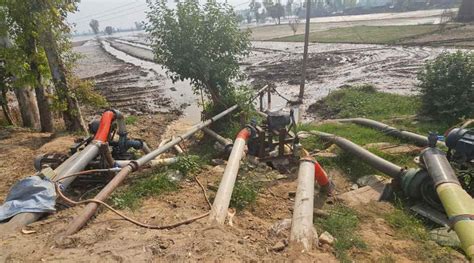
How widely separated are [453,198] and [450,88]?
6.65 meters

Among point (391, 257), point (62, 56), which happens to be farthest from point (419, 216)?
point (62, 56)

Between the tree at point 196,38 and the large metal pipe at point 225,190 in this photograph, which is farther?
the tree at point 196,38

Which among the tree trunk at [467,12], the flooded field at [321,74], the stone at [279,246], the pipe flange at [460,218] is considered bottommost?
the flooded field at [321,74]

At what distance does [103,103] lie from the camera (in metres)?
10.0

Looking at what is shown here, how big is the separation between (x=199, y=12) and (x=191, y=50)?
1.03 m

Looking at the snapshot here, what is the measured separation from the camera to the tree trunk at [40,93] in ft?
29.9

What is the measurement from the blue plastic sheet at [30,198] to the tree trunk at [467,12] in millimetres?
44829

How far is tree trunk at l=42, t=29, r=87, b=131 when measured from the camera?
8375mm

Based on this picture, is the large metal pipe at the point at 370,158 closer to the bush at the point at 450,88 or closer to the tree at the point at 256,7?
the bush at the point at 450,88

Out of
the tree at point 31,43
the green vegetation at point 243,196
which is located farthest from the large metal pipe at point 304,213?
the tree at point 31,43

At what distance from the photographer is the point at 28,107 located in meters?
10.9

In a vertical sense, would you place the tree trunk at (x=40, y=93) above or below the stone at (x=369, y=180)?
above

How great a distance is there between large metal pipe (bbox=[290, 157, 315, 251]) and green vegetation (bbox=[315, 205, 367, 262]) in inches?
14.4

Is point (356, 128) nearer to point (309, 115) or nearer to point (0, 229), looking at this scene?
point (309, 115)
